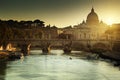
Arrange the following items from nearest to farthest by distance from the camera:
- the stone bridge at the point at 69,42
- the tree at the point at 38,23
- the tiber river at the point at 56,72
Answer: the tiber river at the point at 56,72
the stone bridge at the point at 69,42
the tree at the point at 38,23

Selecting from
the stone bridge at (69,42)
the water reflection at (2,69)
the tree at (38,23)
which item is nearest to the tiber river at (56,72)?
the water reflection at (2,69)

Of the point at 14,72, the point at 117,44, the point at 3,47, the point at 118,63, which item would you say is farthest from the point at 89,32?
the point at 14,72

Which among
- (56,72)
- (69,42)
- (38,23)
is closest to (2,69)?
(56,72)

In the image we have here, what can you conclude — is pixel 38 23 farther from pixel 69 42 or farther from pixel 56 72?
pixel 56 72

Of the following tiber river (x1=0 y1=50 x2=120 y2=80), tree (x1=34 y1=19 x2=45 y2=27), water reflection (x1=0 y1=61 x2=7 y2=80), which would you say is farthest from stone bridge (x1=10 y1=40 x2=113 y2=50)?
tiber river (x1=0 y1=50 x2=120 y2=80)

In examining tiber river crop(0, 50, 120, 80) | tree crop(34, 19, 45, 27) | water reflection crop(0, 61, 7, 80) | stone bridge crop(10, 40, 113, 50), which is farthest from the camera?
tree crop(34, 19, 45, 27)

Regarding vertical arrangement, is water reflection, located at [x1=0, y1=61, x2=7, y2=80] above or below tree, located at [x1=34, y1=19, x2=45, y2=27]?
below

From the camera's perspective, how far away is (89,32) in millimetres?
125500

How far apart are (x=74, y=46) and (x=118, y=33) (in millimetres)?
11456

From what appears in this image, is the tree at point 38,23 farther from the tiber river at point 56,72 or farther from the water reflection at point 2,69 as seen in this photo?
the water reflection at point 2,69

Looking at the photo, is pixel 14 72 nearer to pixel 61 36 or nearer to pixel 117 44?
pixel 117 44

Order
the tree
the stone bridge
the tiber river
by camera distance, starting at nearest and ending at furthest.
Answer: the tiber river → the stone bridge → the tree

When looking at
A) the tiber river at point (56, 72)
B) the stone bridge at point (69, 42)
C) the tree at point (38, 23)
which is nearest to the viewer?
the tiber river at point (56, 72)

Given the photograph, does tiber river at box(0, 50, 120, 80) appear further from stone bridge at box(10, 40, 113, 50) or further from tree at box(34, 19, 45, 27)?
tree at box(34, 19, 45, 27)
